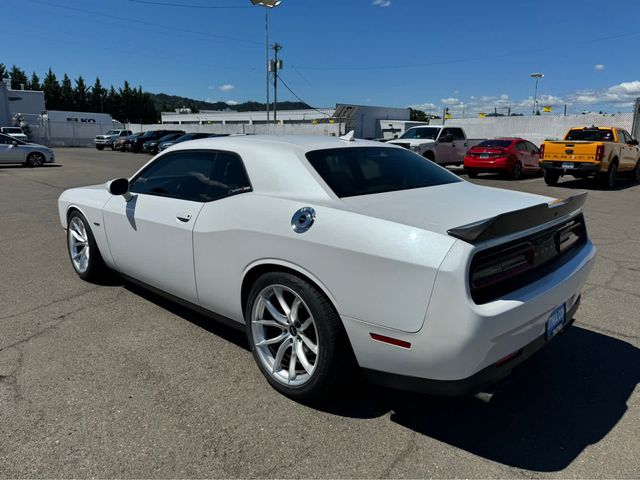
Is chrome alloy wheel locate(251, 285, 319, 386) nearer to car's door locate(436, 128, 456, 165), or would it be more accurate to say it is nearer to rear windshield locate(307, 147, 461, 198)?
rear windshield locate(307, 147, 461, 198)

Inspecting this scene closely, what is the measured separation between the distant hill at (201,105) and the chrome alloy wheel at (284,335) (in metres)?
53.5

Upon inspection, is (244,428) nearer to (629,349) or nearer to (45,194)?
(629,349)

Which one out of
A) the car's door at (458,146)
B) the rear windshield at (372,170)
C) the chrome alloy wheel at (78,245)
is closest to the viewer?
the rear windshield at (372,170)

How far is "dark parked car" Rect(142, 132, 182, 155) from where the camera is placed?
31531 millimetres

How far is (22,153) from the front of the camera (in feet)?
66.6

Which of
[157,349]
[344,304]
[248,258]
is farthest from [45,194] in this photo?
[344,304]

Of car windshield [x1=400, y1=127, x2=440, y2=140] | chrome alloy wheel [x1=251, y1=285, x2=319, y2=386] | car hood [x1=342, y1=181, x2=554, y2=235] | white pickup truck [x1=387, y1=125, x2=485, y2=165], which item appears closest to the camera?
car hood [x1=342, y1=181, x2=554, y2=235]

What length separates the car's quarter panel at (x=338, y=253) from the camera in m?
2.25

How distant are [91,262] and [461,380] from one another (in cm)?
382

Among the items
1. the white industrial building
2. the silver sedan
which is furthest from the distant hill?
the silver sedan

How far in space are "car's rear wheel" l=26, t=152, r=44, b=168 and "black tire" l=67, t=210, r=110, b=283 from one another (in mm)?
18507

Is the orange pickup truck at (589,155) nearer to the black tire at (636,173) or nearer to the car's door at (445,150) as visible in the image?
the black tire at (636,173)

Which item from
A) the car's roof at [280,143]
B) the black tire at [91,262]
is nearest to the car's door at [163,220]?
the car's roof at [280,143]

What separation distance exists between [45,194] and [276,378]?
1139cm
